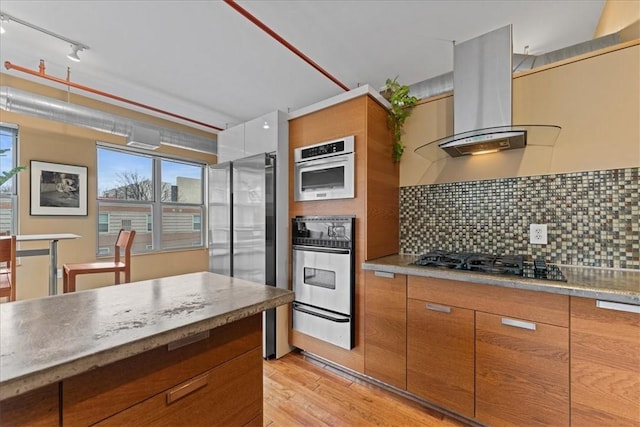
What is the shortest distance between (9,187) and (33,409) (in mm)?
3707

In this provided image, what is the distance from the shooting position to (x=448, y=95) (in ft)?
7.33

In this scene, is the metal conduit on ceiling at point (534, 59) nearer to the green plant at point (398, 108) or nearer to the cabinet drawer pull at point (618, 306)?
the green plant at point (398, 108)

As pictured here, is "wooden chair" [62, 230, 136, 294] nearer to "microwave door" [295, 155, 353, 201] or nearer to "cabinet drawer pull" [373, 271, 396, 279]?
"microwave door" [295, 155, 353, 201]

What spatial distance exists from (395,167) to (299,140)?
0.88 meters

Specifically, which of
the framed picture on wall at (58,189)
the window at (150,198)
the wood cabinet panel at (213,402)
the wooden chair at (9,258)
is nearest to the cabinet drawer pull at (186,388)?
the wood cabinet panel at (213,402)

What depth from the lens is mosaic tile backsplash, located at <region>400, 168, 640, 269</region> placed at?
1651 mm

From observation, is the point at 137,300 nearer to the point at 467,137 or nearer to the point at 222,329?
the point at 222,329

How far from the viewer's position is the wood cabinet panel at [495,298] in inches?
53.1

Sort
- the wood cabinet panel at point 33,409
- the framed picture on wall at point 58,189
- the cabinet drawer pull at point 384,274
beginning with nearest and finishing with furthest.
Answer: the wood cabinet panel at point 33,409 → the cabinet drawer pull at point 384,274 → the framed picture on wall at point 58,189

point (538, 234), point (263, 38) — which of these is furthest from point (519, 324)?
point (263, 38)

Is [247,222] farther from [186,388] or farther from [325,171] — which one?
[186,388]

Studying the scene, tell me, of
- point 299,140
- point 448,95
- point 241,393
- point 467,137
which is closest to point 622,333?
point 467,137

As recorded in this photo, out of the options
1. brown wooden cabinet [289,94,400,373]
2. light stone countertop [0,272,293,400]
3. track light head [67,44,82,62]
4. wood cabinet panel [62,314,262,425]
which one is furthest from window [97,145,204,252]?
wood cabinet panel [62,314,262,425]

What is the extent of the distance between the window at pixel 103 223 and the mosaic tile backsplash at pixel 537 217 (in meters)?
3.76
